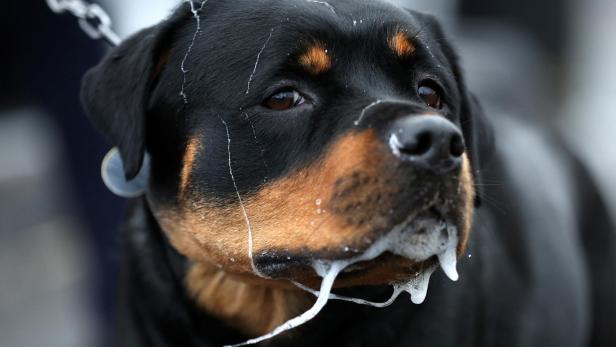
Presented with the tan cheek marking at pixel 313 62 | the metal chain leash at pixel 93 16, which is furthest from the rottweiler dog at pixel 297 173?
the metal chain leash at pixel 93 16

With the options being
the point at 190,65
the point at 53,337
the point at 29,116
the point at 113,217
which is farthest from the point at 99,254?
the point at 190,65

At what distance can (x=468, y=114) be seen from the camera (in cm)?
302

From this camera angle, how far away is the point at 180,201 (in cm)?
277

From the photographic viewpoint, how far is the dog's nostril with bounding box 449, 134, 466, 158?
2.22 metres

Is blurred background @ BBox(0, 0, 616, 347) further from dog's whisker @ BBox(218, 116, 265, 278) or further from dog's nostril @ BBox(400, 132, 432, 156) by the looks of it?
dog's nostril @ BBox(400, 132, 432, 156)

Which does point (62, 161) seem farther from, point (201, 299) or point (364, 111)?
point (364, 111)

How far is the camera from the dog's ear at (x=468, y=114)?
9.83 feet

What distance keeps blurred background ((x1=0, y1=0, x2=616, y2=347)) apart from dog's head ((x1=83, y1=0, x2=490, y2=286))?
2.86 ft

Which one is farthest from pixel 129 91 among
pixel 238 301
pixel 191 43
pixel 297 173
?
pixel 238 301

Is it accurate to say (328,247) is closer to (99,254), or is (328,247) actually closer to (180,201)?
(180,201)

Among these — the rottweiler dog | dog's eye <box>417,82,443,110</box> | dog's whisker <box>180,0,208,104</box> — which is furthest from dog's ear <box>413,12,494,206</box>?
dog's whisker <box>180,0,208,104</box>

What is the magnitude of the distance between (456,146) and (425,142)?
100mm

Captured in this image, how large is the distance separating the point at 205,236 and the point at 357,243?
614 mm

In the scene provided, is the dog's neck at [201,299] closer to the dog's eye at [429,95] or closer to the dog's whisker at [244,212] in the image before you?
the dog's whisker at [244,212]
